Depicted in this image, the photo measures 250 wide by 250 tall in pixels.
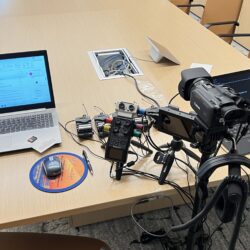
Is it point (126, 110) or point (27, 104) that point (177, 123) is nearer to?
point (126, 110)

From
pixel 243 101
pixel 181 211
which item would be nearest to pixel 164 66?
pixel 181 211

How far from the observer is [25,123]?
1.25 meters

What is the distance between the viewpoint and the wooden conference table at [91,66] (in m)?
1.00

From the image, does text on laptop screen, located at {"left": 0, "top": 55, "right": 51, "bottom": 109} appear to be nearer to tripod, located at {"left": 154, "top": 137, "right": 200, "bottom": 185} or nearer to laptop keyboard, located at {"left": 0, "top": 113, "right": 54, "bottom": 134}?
laptop keyboard, located at {"left": 0, "top": 113, "right": 54, "bottom": 134}

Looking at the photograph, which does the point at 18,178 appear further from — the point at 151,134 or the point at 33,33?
the point at 33,33

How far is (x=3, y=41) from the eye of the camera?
1970 millimetres

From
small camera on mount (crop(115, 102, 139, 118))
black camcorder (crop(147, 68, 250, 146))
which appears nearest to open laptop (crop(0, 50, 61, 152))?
small camera on mount (crop(115, 102, 139, 118))

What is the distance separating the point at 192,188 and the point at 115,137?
32cm

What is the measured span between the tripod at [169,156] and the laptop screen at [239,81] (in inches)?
13.6

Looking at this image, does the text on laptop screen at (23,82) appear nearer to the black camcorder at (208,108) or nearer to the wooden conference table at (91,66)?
the wooden conference table at (91,66)

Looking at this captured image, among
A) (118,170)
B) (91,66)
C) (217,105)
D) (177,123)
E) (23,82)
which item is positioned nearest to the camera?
(217,105)

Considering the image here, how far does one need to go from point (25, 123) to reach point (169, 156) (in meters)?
0.58

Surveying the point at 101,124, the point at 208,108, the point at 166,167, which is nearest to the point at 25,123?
the point at 101,124

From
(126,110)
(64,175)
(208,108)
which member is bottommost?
(64,175)
